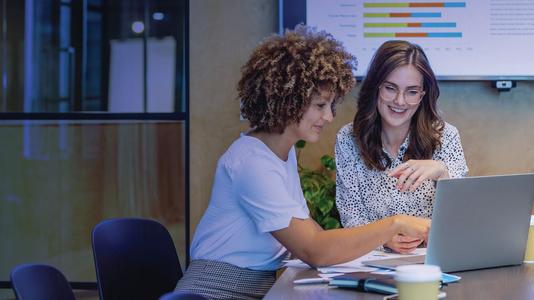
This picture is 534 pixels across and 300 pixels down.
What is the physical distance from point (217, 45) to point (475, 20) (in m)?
1.17

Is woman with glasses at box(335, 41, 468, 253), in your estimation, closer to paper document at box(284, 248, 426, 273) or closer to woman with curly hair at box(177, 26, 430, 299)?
paper document at box(284, 248, 426, 273)

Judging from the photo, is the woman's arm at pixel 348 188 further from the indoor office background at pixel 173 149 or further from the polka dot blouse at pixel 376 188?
the indoor office background at pixel 173 149

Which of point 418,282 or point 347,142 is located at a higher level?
point 347,142

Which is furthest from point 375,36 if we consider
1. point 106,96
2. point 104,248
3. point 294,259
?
point 104,248

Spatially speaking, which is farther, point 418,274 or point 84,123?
point 84,123

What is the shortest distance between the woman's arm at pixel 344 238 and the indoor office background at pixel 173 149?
170cm

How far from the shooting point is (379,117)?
2.76m

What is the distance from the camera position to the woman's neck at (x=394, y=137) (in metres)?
2.73

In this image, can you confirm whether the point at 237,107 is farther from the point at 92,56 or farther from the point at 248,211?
the point at 248,211

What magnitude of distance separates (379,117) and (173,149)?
1537 millimetres

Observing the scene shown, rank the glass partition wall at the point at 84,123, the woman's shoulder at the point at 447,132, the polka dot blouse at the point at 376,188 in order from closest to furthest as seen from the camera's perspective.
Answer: the polka dot blouse at the point at 376,188 → the woman's shoulder at the point at 447,132 → the glass partition wall at the point at 84,123

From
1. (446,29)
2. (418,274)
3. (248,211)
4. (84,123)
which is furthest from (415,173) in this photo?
(84,123)

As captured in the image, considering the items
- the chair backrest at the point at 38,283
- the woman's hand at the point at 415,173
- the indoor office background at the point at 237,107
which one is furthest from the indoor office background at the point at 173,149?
the chair backrest at the point at 38,283

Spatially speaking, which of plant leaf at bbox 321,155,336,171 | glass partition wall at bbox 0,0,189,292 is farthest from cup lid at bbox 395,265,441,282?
glass partition wall at bbox 0,0,189,292
